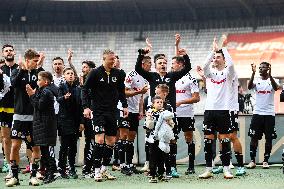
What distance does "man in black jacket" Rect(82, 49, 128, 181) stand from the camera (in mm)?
8523

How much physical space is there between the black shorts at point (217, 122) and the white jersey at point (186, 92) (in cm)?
105

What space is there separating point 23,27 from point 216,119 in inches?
1049

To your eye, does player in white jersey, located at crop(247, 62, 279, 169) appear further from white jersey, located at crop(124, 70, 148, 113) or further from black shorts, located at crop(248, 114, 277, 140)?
white jersey, located at crop(124, 70, 148, 113)

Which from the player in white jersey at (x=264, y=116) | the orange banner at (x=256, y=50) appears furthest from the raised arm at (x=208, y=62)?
the orange banner at (x=256, y=50)

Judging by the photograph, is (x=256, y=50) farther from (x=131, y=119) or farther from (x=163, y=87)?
(x=163, y=87)

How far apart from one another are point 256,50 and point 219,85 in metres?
22.6

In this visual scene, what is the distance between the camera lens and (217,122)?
28.8 ft

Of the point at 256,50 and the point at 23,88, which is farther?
the point at 256,50

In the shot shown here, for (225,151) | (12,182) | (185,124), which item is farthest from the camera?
(185,124)

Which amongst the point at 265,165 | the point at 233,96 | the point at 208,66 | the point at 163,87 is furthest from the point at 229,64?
the point at 265,165

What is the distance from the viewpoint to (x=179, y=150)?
40.5 ft

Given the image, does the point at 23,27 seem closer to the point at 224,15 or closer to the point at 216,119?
the point at 224,15

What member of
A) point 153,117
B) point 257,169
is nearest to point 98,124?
point 153,117

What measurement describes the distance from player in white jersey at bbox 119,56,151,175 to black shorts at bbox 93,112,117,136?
49.8 inches
